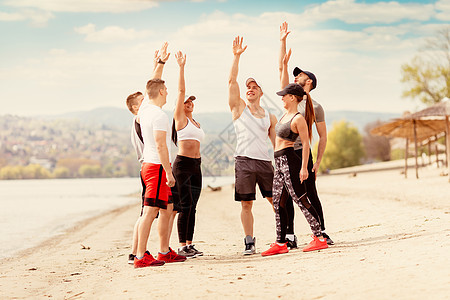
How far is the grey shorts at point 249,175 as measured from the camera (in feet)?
21.6

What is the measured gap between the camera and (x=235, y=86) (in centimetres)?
648

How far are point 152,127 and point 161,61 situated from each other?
114 centimetres

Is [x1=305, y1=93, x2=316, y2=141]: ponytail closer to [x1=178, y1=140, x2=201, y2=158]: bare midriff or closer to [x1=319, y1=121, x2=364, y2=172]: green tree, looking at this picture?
[x1=178, y1=140, x2=201, y2=158]: bare midriff

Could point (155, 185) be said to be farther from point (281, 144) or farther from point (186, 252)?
point (281, 144)

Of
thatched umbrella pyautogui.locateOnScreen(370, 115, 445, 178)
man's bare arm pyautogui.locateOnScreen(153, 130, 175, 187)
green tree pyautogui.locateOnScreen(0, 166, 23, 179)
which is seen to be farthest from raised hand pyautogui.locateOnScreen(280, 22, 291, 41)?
green tree pyautogui.locateOnScreen(0, 166, 23, 179)

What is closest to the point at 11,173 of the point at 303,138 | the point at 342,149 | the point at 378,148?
the point at 378,148

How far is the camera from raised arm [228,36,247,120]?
645cm

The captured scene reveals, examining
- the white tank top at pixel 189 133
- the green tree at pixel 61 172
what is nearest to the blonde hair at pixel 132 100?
the white tank top at pixel 189 133

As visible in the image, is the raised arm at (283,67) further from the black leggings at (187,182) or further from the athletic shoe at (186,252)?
the athletic shoe at (186,252)

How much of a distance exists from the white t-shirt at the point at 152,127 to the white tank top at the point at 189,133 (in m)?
0.72

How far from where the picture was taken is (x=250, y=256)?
268 inches

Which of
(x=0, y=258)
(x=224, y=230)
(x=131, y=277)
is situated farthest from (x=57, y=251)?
(x=131, y=277)

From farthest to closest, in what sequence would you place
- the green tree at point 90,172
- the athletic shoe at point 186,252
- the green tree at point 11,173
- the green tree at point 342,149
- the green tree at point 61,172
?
the green tree at point 90,172
the green tree at point 61,172
the green tree at point 11,173
the green tree at point 342,149
the athletic shoe at point 186,252

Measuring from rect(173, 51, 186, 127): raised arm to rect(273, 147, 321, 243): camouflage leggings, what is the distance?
1.26m
